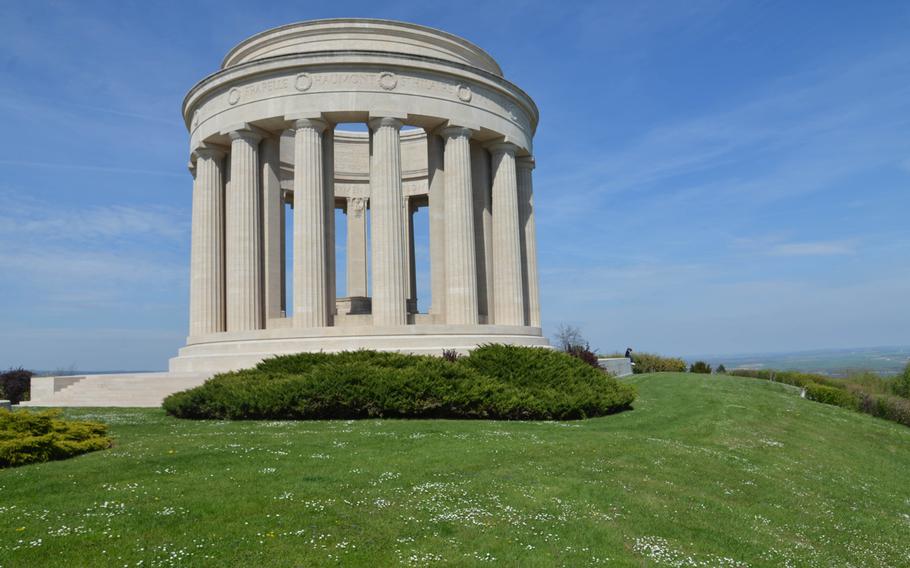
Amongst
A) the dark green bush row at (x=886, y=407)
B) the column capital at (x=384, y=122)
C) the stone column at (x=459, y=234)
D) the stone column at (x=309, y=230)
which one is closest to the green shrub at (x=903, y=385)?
the dark green bush row at (x=886, y=407)

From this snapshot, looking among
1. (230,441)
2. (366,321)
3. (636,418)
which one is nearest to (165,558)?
(230,441)

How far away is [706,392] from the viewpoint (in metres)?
33.9

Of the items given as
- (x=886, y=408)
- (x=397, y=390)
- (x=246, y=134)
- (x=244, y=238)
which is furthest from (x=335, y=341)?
(x=886, y=408)

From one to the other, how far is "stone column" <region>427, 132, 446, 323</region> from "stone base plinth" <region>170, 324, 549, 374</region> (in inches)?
141

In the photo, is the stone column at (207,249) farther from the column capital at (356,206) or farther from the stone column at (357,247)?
the column capital at (356,206)

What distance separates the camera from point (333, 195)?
3694cm

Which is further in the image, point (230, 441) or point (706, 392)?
point (706, 392)

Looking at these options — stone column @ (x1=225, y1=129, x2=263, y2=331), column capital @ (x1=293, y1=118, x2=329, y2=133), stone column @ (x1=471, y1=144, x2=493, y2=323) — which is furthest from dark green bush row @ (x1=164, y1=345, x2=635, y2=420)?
stone column @ (x1=471, y1=144, x2=493, y2=323)

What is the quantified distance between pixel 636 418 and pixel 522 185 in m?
21.9

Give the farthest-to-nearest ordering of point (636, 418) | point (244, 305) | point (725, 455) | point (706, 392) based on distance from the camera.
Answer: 1. point (244, 305)
2. point (706, 392)
3. point (636, 418)
4. point (725, 455)

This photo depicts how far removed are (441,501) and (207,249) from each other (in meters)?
30.6

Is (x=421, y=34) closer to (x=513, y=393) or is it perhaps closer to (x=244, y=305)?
(x=244, y=305)

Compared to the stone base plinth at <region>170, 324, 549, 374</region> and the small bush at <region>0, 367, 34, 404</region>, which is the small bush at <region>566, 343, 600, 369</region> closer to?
the stone base plinth at <region>170, 324, 549, 374</region>

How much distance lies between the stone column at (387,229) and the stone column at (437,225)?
332 centimetres
